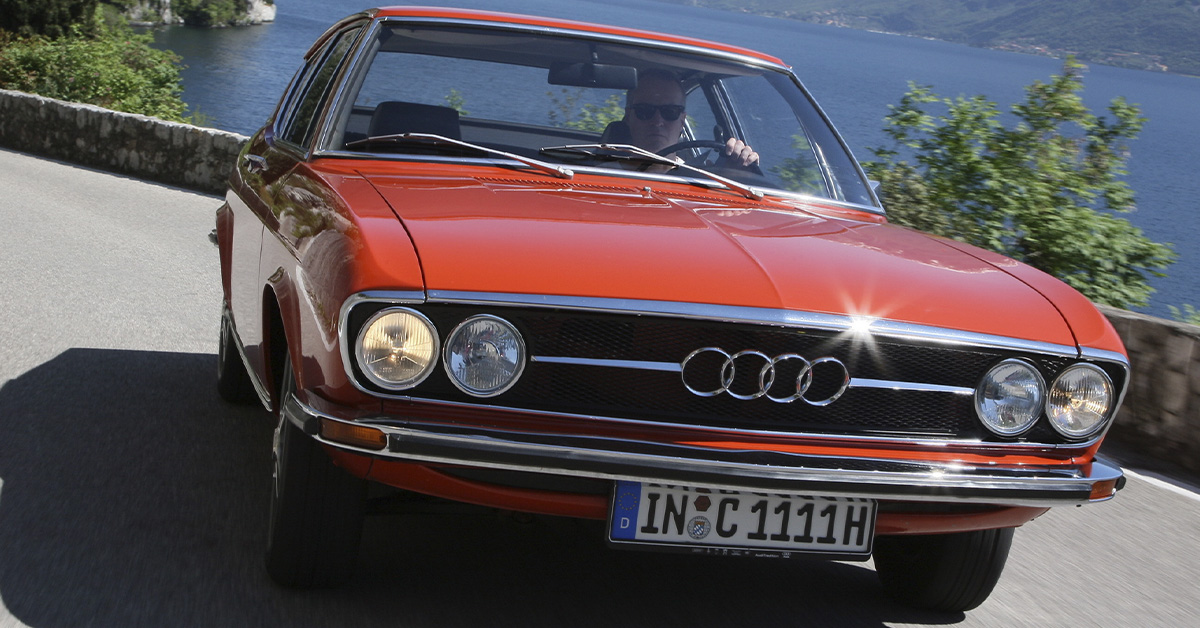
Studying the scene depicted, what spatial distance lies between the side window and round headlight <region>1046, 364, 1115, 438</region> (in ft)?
7.48

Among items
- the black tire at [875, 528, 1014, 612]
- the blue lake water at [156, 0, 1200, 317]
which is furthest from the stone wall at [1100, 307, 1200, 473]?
the black tire at [875, 528, 1014, 612]

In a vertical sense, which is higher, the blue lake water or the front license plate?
the front license plate

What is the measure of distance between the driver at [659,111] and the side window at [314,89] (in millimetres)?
989

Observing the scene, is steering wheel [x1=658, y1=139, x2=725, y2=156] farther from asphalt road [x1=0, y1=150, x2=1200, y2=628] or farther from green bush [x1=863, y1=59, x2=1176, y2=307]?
green bush [x1=863, y1=59, x2=1176, y2=307]

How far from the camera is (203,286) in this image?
25.2 feet

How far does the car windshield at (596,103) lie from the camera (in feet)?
12.6

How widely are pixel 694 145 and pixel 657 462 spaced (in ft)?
6.25

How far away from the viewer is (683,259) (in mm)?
2799

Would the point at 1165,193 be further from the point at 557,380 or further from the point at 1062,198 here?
the point at 557,380

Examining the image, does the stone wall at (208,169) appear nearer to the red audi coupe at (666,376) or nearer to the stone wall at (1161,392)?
the stone wall at (1161,392)

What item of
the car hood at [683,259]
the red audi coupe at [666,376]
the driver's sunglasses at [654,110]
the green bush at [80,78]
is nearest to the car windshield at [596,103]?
the driver's sunglasses at [654,110]

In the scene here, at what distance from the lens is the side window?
396cm

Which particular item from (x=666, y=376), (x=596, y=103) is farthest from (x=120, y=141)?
(x=666, y=376)

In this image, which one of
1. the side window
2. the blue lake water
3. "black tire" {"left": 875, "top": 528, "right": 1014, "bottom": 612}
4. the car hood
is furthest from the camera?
the blue lake water
